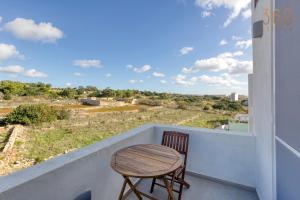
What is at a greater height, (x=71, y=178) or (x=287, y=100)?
(x=287, y=100)

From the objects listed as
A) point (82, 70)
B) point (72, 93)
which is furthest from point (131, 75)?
point (72, 93)

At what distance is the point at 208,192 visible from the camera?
210cm

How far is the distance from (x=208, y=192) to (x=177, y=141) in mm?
739

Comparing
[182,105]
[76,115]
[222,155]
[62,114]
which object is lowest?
[76,115]

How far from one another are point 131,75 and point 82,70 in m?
6.78

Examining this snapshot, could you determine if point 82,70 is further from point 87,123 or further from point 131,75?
point 87,123

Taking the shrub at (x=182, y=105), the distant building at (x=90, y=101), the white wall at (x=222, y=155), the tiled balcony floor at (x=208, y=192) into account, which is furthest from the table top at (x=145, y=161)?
the distant building at (x=90, y=101)

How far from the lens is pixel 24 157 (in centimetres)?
693

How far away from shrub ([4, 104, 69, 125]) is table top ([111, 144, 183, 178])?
14410 mm

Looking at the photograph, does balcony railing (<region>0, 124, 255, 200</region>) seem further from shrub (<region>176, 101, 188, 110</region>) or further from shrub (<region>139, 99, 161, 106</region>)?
shrub (<region>139, 99, 161, 106</region>)

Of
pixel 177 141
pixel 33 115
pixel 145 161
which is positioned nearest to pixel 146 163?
pixel 145 161

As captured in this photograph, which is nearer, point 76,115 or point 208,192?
point 208,192

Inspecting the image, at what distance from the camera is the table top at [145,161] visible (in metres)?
1.36

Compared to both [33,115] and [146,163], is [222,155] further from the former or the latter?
[33,115]
